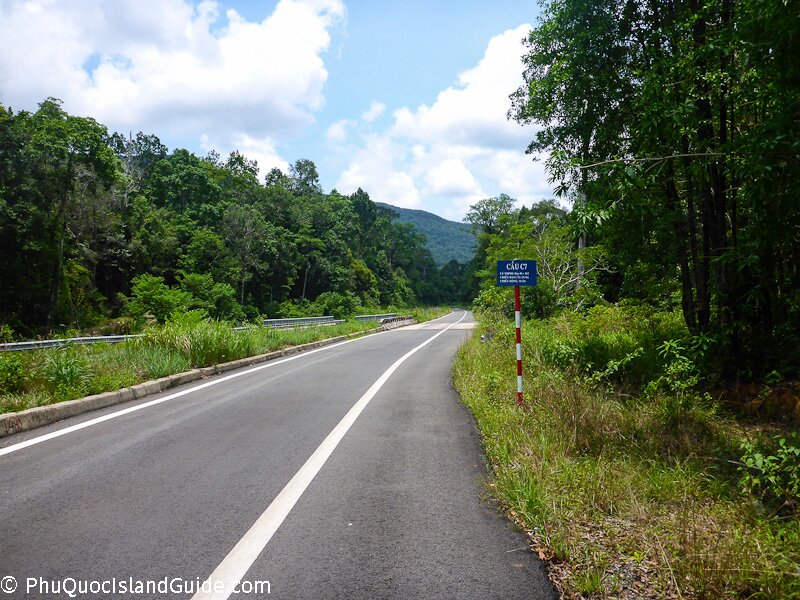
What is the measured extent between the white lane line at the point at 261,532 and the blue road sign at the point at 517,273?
3388 mm

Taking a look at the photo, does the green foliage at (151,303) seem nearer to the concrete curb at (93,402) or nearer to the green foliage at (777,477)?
the concrete curb at (93,402)

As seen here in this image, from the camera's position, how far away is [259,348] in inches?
582

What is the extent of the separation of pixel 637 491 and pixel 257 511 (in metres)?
2.88

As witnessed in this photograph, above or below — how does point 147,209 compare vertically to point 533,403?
above

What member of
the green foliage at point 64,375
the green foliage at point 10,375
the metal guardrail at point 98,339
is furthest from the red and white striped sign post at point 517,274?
the metal guardrail at point 98,339

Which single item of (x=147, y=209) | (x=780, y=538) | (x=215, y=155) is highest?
(x=215, y=155)

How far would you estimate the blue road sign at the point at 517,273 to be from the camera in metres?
7.80

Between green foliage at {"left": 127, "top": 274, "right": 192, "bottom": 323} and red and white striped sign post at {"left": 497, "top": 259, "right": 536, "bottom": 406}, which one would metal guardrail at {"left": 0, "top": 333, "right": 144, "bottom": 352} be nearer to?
red and white striped sign post at {"left": 497, "top": 259, "right": 536, "bottom": 406}

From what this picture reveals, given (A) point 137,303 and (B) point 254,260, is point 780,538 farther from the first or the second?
(B) point 254,260

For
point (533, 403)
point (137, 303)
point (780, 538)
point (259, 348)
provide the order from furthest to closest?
point (137, 303), point (259, 348), point (533, 403), point (780, 538)

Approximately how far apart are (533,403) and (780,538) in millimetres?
3502

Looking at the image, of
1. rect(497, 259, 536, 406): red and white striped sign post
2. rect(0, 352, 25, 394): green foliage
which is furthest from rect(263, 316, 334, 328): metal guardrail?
rect(497, 259, 536, 406): red and white striped sign post

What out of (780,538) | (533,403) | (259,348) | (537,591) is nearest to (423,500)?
(537,591)

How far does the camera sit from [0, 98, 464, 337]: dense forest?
32.5m
